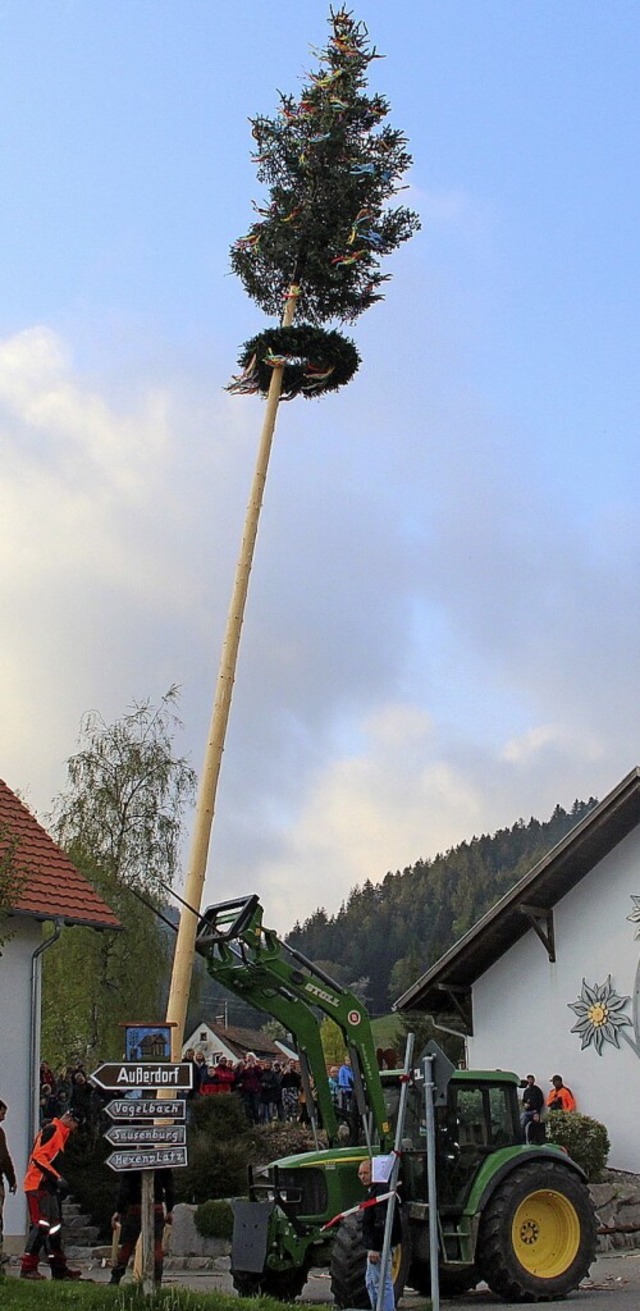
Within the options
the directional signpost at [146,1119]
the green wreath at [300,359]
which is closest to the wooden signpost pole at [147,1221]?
the directional signpost at [146,1119]

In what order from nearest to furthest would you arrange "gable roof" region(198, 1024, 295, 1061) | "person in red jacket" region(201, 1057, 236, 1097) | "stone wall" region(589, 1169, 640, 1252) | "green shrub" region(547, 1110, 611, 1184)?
"stone wall" region(589, 1169, 640, 1252) → "green shrub" region(547, 1110, 611, 1184) → "person in red jacket" region(201, 1057, 236, 1097) → "gable roof" region(198, 1024, 295, 1061)

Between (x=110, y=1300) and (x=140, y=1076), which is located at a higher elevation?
(x=140, y=1076)

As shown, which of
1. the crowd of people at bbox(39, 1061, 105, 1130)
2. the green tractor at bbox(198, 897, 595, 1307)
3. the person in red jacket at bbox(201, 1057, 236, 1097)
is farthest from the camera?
the person in red jacket at bbox(201, 1057, 236, 1097)

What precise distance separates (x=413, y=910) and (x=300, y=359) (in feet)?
359

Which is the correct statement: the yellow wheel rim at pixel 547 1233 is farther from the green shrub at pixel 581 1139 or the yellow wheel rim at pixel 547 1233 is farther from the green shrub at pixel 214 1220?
the green shrub at pixel 214 1220

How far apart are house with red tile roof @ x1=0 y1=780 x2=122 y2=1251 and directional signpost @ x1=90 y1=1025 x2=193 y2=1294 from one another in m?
6.44

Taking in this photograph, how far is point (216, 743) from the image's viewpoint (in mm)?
18281

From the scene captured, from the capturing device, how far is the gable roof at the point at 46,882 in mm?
19656

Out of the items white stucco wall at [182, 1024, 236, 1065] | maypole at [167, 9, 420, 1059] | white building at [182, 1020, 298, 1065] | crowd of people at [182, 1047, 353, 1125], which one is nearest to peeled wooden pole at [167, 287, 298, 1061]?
maypole at [167, 9, 420, 1059]

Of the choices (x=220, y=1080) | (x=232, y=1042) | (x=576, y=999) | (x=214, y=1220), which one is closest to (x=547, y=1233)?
(x=214, y=1220)

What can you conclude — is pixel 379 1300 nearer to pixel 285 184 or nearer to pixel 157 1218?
pixel 157 1218

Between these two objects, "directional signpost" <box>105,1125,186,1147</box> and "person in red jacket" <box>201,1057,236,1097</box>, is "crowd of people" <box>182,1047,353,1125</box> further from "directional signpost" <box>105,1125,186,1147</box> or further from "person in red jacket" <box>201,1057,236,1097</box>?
"directional signpost" <box>105,1125,186,1147</box>

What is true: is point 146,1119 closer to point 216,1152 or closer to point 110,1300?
point 110,1300

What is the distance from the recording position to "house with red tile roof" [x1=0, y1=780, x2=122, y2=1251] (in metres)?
18.8
